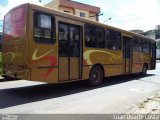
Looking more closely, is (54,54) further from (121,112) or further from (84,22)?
(121,112)

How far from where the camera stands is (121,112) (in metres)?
6.98

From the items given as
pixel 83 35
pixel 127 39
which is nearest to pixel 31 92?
pixel 83 35

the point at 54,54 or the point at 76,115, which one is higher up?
the point at 54,54

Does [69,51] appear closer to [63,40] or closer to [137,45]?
[63,40]

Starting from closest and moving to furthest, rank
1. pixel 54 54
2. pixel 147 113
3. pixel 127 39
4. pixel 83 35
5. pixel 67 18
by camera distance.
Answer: pixel 147 113 → pixel 54 54 → pixel 67 18 → pixel 83 35 → pixel 127 39

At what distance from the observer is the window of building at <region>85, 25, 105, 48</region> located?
11148mm

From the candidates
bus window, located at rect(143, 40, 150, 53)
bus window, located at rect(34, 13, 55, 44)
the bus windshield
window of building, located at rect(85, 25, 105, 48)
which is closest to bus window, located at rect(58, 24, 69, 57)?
bus window, located at rect(34, 13, 55, 44)

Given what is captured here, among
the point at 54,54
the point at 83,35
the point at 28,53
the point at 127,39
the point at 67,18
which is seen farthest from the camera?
the point at 127,39

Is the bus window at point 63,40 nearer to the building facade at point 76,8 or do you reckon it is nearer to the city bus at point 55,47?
the city bus at point 55,47

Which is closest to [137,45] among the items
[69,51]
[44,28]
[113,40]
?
[113,40]

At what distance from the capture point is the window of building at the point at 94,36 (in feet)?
36.6

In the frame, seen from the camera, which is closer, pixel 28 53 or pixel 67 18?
pixel 28 53

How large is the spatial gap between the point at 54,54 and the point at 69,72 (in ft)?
4.03

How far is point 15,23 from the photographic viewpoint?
356 inches
